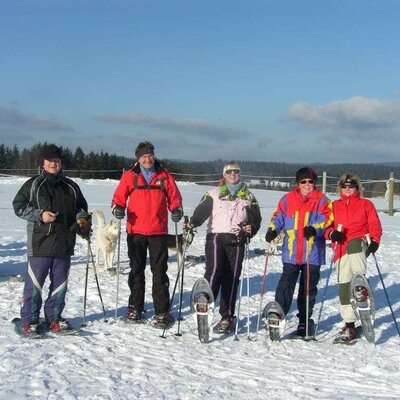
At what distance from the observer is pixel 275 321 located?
5.40m

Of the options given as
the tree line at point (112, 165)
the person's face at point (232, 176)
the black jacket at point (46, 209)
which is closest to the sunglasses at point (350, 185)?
the person's face at point (232, 176)

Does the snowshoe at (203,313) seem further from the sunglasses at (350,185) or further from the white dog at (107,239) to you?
the white dog at (107,239)

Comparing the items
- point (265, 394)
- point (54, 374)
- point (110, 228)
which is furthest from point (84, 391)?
point (110, 228)

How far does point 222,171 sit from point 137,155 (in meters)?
0.95

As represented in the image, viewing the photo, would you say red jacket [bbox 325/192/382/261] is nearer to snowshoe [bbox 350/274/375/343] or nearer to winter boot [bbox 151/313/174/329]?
snowshoe [bbox 350/274/375/343]

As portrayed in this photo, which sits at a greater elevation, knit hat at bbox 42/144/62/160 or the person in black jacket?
knit hat at bbox 42/144/62/160

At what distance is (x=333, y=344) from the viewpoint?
5.49 m

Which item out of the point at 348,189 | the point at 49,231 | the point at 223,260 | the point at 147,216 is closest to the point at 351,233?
the point at 348,189

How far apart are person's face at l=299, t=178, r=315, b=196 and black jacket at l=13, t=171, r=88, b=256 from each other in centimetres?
239

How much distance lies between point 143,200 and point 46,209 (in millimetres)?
1065

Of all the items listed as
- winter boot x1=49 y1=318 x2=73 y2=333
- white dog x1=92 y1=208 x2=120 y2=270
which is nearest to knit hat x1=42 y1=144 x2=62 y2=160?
winter boot x1=49 y1=318 x2=73 y2=333

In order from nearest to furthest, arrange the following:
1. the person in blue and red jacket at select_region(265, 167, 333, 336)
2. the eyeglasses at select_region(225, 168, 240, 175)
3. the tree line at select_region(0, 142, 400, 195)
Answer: the person in blue and red jacket at select_region(265, 167, 333, 336) < the eyeglasses at select_region(225, 168, 240, 175) < the tree line at select_region(0, 142, 400, 195)

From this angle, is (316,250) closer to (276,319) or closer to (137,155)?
(276,319)

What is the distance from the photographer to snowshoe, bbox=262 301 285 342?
540 centimetres
